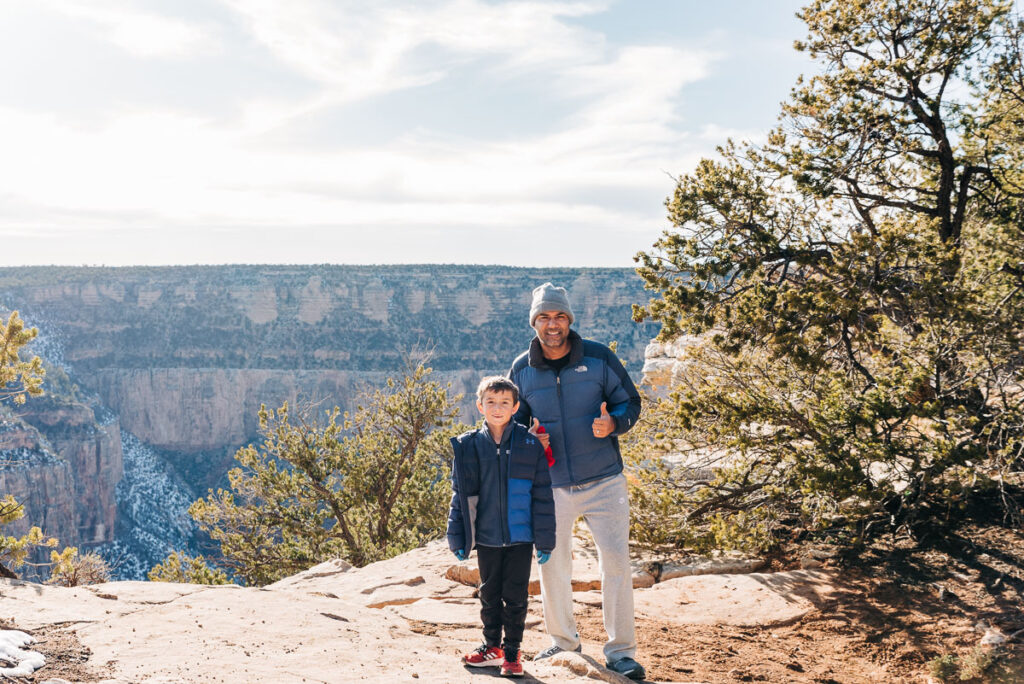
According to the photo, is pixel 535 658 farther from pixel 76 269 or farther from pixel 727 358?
pixel 76 269

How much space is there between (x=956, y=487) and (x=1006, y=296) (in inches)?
71.2

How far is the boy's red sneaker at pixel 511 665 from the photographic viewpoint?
375 cm

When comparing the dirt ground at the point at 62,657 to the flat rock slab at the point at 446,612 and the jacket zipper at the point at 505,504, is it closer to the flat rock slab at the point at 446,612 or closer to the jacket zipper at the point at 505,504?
the jacket zipper at the point at 505,504

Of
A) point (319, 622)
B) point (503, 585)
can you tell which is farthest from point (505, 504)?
point (319, 622)

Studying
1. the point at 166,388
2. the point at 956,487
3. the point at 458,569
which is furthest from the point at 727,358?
the point at 166,388

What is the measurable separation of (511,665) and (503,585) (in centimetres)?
37

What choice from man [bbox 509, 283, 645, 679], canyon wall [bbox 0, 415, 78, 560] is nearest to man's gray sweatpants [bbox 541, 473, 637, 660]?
man [bbox 509, 283, 645, 679]

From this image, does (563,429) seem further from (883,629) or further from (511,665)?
(883,629)

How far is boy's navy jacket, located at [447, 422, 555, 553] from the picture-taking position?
382cm

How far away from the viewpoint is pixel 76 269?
63.6 m

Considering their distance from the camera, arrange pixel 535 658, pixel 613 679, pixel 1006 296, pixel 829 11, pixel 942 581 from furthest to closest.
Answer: pixel 829 11 < pixel 1006 296 < pixel 942 581 < pixel 535 658 < pixel 613 679

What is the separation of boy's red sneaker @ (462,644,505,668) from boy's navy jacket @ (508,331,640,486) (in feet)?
3.02

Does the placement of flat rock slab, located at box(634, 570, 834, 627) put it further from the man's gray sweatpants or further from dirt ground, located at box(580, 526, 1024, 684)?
the man's gray sweatpants

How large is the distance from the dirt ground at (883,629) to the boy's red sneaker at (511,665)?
986mm
